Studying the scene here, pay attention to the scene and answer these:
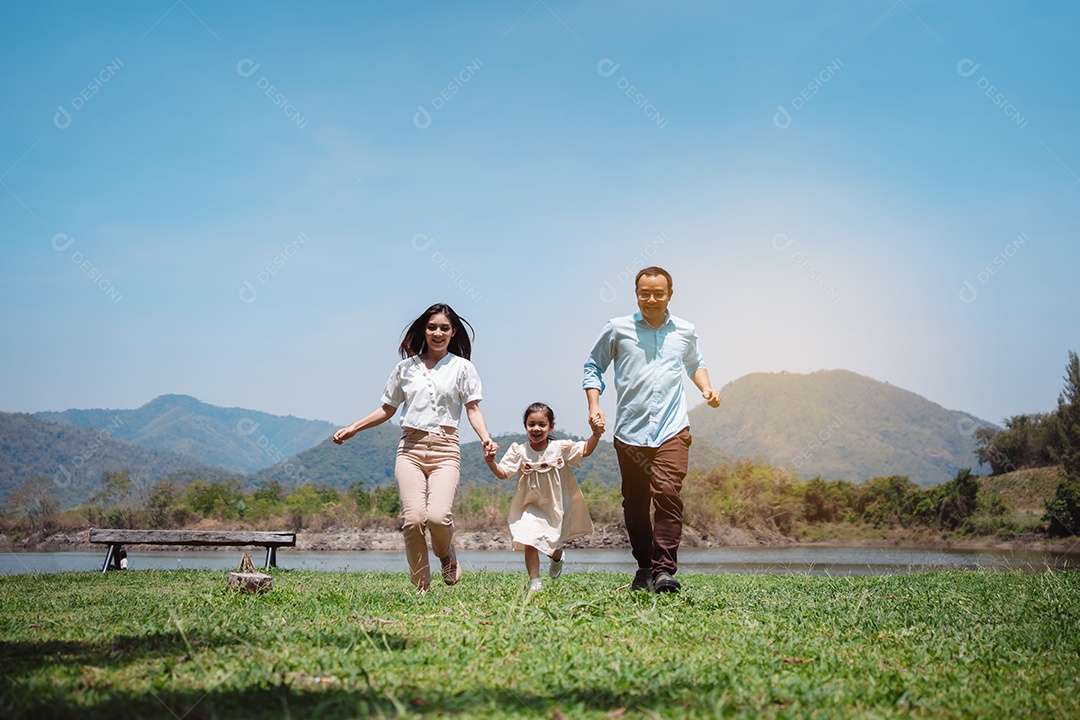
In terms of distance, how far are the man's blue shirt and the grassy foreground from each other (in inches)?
56.2

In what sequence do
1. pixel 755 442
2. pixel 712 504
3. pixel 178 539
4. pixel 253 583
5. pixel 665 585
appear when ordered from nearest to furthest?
pixel 665 585
pixel 253 583
pixel 178 539
pixel 712 504
pixel 755 442

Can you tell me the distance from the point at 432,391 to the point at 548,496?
4.69ft

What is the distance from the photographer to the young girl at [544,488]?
719cm

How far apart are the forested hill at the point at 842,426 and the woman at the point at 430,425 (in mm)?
128659

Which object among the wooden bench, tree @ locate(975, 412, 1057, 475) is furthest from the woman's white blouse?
tree @ locate(975, 412, 1057, 475)

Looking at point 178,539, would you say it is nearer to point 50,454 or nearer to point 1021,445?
point 1021,445

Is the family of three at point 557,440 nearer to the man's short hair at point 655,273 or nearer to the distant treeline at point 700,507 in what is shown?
the man's short hair at point 655,273

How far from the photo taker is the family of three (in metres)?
6.54

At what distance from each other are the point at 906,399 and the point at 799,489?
553 ft

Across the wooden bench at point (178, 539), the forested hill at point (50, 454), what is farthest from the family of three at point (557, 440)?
the forested hill at point (50, 454)

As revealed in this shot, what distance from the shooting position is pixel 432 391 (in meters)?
7.01

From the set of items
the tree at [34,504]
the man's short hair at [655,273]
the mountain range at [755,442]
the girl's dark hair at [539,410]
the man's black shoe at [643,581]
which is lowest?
the tree at [34,504]

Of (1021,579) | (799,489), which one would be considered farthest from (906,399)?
(1021,579)

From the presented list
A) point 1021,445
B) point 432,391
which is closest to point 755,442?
point 1021,445
